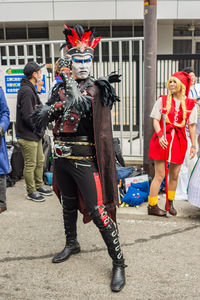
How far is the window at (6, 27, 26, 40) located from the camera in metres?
15.2

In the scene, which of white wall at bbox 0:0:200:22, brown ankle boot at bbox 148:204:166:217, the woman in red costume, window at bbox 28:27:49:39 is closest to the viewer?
the woman in red costume

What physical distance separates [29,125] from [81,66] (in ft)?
7.07

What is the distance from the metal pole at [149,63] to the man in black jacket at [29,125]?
1.63m

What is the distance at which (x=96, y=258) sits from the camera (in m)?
3.32

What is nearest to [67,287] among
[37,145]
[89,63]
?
[89,63]

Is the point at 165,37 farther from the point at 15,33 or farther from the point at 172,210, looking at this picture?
the point at 172,210

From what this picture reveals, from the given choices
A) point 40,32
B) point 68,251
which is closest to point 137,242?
point 68,251

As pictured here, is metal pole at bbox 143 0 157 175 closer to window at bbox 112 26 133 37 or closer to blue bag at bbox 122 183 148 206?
blue bag at bbox 122 183 148 206

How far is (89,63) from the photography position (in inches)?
112

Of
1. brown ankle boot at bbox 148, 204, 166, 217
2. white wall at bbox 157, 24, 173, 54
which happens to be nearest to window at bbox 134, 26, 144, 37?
white wall at bbox 157, 24, 173, 54

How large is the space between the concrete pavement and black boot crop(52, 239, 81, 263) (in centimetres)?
5

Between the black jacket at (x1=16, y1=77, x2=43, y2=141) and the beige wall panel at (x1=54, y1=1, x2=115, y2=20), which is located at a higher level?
→ the beige wall panel at (x1=54, y1=1, x2=115, y2=20)

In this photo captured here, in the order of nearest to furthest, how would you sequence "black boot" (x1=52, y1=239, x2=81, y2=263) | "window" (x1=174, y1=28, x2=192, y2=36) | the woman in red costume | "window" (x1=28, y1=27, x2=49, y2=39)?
"black boot" (x1=52, y1=239, x2=81, y2=263)
the woman in red costume
"window" (x1=28, y1=27, x2=49, y2=39)
"window" (x1=174, y1=28, x2=192, y2=36)

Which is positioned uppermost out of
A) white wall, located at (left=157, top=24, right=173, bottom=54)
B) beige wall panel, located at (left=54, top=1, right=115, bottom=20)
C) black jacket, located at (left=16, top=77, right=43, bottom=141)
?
beige wall panel, located at (left=54, top=1, right=115, bottom=20)
